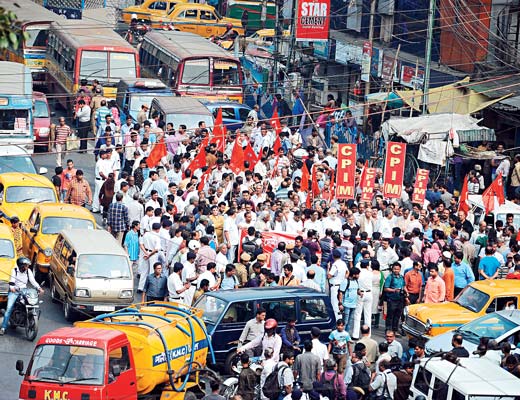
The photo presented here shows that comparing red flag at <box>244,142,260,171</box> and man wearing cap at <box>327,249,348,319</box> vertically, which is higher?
red flag at <box>244,142,260,171</box>

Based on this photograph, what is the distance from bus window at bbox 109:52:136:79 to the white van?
2260cm

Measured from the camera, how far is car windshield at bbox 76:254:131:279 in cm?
2039

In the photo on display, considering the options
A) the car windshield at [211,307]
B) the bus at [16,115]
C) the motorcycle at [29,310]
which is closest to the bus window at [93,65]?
the bus at [16,115]

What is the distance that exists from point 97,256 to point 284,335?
4.19 meters

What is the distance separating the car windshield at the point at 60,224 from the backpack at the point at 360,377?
7.92 meters

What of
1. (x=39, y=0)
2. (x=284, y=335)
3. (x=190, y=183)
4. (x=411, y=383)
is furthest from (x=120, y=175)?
(x=39, y=0)

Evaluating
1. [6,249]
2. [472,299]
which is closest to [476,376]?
[472,299]

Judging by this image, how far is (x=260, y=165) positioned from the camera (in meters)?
27.5

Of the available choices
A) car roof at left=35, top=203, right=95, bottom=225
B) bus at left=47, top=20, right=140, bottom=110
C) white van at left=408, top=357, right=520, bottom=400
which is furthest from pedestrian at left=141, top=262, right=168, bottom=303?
bus at left=47, top=20, right=140, bottom=110

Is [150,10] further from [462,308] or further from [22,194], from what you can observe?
[462,308]

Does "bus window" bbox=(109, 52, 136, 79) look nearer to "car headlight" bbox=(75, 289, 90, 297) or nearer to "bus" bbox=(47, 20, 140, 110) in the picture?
"bus" bbox=(47, 20, 140, 110)

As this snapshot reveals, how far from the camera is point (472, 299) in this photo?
20.5 m

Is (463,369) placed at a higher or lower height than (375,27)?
lower

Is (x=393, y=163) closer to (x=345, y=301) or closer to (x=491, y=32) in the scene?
(x=345, y=301)
